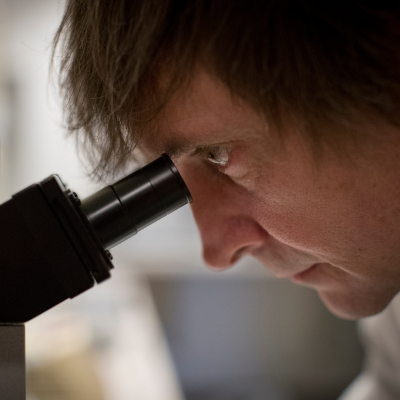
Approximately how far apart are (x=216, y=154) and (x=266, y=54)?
0.19 m

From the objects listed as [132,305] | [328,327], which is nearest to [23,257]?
[132,305]

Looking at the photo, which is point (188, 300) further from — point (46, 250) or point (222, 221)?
point (46, 250)

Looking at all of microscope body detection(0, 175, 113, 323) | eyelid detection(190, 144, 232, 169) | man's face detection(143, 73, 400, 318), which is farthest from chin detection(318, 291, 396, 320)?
microscope body detection(0, 175, 113, 323)

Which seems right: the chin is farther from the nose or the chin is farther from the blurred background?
the blurred background

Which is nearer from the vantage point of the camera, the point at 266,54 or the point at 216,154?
the point at 266,54

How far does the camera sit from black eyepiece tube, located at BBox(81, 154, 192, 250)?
518 millimetres

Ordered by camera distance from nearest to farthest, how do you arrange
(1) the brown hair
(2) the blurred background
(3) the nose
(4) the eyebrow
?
(1) the brown hair, (4) the eyebrow, (3) the nose, (2) the blurred background

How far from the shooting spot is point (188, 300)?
7.45 ft

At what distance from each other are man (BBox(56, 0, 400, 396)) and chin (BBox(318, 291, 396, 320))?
0.08 m

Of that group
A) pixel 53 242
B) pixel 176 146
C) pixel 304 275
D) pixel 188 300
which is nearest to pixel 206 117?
pixel 176 146

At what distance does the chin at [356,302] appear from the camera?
74cm

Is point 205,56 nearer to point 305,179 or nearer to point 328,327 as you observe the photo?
point 305,179

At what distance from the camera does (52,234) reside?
49 centimetres

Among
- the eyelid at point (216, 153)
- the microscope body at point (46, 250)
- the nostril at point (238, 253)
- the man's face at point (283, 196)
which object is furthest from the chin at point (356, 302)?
the microscope body at point (46, 250)
